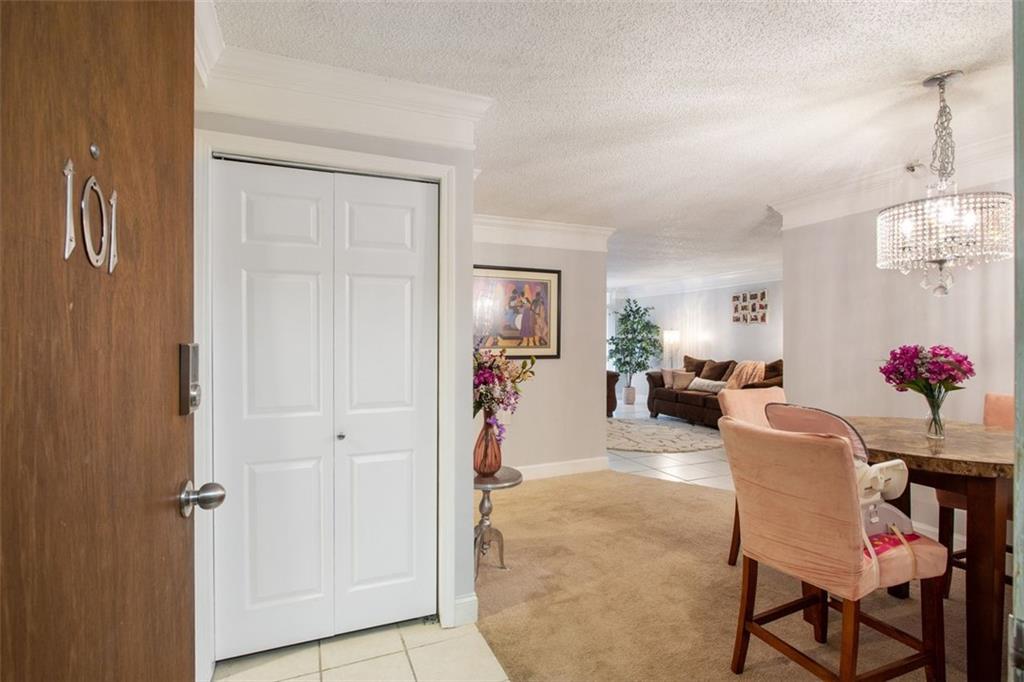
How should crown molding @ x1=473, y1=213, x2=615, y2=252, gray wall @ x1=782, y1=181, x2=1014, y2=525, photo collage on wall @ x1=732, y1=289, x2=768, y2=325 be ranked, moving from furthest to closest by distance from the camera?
photo collage on wall @ x1=732, y1=289, x2=768, y2=325 → crown molding @ x1=473, y1=213, x2=615, y2=252 → gray wall @ x1=782, y1=181, x2=1014, y2=525

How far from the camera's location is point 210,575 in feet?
6.16

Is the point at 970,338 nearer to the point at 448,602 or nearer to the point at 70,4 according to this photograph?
the point at 448,602

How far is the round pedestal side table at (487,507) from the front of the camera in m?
2.50

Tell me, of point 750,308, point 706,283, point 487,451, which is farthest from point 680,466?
point 706,283

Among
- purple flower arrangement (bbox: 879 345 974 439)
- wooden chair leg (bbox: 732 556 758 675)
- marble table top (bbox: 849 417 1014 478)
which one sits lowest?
→ wooden chair leg (bbox: 732 556 758 675)

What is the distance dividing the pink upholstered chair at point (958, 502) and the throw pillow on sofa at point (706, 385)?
4.87 meters

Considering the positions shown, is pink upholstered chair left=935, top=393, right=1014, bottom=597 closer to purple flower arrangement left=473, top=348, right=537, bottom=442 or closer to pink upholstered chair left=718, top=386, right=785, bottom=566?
pink upholstered chair left=718, top=386, right=785, bottom=566

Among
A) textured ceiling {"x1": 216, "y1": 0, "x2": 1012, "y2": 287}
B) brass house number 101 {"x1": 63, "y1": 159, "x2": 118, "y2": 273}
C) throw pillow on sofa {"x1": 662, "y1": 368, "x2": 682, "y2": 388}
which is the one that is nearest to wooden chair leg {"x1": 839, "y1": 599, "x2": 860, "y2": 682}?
textured ceiling {"x1": 216, "y1": 0, "x2": 1012, "y2": 287}

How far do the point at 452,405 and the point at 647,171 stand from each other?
2.01 metres

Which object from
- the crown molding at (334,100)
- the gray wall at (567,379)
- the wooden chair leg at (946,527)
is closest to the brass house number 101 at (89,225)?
the crown molding at (334,100)

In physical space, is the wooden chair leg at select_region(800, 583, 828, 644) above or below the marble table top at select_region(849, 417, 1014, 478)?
below

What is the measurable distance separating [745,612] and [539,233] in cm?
Answer: 349

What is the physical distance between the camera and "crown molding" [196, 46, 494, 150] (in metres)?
1.87

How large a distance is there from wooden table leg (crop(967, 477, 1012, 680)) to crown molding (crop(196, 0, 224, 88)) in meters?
3.00
